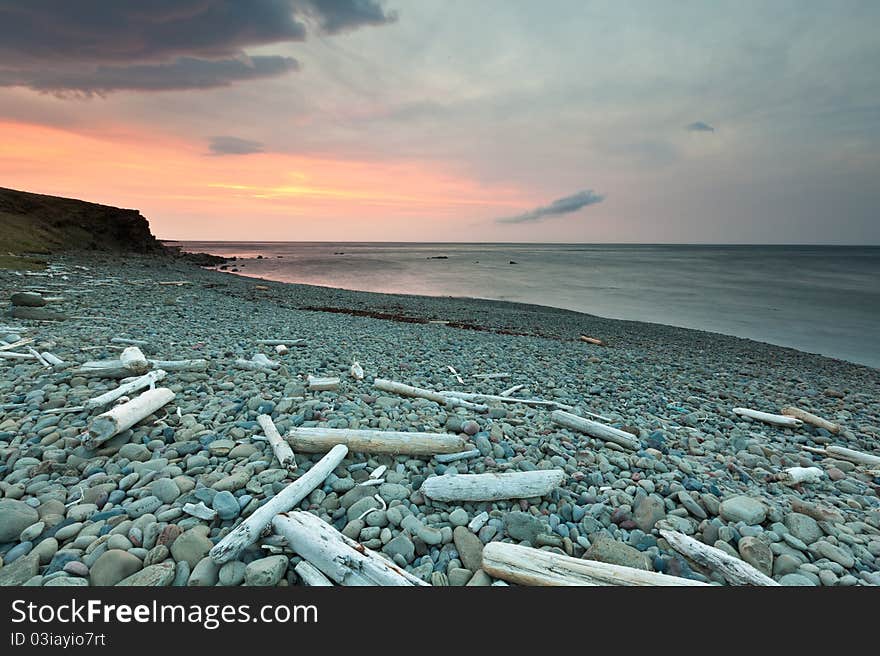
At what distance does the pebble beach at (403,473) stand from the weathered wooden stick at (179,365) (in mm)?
202

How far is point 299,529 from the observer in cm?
295

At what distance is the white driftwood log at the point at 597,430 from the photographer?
5254 millimetres

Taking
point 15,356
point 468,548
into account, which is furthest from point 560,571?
point 15,356

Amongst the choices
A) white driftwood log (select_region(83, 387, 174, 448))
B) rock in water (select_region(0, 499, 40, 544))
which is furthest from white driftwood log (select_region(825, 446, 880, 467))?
rock in water (select_region(0, 499, 40, 544))

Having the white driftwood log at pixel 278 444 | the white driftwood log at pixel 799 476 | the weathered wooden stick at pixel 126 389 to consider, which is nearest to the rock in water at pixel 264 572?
the white driftwood log at pixel 278 444

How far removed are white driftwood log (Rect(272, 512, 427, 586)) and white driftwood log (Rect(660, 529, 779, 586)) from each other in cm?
205

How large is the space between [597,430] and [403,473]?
285 centimetres

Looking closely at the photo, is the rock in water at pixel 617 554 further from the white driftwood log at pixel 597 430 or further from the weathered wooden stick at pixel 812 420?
the weathered wooden stick at pixel 812 420

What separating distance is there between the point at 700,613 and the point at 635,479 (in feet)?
5.47

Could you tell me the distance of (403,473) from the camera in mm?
4027

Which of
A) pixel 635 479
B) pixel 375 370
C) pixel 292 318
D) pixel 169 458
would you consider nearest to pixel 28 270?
pixel 292 318

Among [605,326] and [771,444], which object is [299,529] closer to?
[771,444]

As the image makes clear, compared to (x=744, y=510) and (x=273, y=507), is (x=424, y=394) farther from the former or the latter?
(x=744, y=510)

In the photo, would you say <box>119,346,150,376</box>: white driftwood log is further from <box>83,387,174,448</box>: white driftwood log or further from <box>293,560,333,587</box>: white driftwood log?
<box>293,560,333,587</box>: white driftwood log
